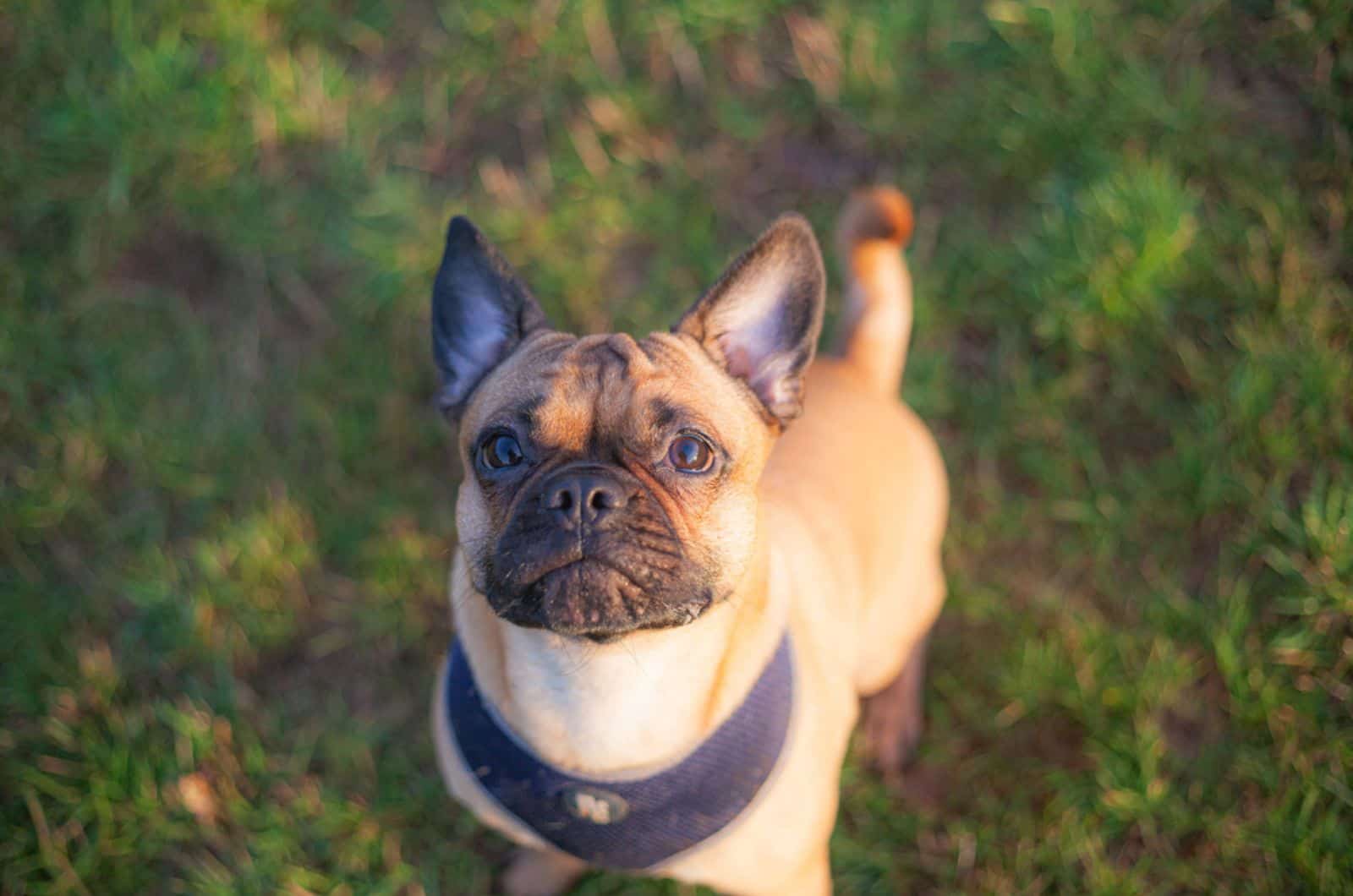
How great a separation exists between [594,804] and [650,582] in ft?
2.49

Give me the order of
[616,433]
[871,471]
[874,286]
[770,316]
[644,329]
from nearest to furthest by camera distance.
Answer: [616,433] < [770,316] < [871,471] < [874,286] < [644,329]

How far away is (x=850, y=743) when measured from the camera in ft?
12.8

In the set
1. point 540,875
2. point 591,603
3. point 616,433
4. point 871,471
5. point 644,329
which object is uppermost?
point 616,433

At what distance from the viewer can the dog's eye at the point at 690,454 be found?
2.45 m

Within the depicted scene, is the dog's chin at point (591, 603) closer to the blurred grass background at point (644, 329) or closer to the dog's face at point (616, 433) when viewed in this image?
the dog's face at point (616, 433)

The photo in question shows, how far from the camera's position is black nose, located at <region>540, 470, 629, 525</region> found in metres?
2.19

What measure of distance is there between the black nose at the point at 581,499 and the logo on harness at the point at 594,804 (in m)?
0.85

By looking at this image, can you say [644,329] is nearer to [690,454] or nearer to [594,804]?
[690,454]

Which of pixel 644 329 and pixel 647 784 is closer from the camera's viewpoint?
pixel 647 784

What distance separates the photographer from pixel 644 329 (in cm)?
447

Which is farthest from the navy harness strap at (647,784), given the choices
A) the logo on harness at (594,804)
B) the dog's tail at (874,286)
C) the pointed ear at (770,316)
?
the dog's tail at (874,286)

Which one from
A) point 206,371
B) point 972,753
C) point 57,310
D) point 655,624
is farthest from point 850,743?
point 57,310

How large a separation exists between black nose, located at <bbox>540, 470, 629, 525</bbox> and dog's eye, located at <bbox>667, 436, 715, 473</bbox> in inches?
9.9

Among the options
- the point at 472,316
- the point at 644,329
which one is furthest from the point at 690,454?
the point at 644,329
